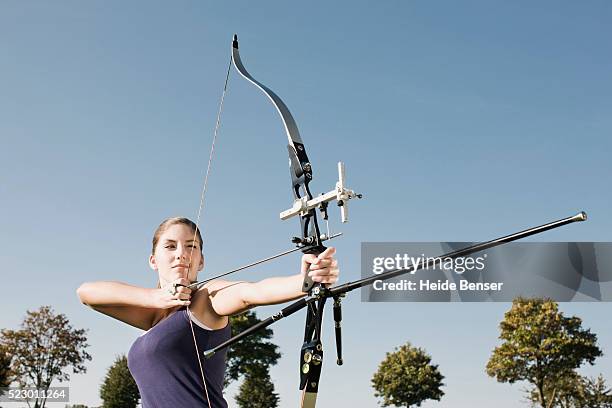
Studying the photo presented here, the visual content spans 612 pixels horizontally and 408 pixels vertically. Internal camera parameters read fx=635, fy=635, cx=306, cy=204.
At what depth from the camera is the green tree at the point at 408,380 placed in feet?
142

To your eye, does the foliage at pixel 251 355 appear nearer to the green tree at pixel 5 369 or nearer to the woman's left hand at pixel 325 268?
the green tree at pixel 5 369

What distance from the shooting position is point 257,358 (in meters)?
40.0

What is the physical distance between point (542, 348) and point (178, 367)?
35963mm

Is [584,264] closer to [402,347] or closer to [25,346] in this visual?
[402,347]

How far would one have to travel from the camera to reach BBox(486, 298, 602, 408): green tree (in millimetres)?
35688

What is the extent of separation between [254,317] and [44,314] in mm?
15469

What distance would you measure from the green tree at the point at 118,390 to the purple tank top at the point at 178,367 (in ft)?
116

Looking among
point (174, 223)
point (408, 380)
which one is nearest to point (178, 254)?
point (174, 223)

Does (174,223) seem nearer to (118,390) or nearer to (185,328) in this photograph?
(185,328)

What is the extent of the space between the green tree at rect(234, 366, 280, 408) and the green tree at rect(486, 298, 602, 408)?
1313cm

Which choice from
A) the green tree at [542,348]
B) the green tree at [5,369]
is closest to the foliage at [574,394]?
the green tree at [542,348]

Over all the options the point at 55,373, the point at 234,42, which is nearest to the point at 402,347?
the point at 55,373

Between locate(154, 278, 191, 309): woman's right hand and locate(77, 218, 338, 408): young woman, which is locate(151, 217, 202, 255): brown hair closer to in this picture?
locate(77, 218, 338, 408): young woman

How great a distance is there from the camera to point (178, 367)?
335 cm
